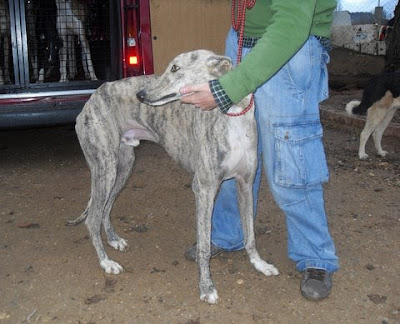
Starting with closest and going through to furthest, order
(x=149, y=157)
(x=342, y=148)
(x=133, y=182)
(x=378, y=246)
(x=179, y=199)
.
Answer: (x=378, y=246) < (x=179, y=199) < (x=133, y=182) < (x=149, y=157) < (x=342, y=148)

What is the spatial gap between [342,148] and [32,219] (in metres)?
3.89

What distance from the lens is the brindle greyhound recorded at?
272 cm

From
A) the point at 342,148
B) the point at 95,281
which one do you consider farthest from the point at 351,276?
the point at 342,148

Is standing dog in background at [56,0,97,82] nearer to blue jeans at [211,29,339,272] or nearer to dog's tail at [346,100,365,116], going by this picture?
dog's tail at [346,100,365,116]

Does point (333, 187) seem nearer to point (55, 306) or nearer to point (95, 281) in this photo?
point (95, 281)

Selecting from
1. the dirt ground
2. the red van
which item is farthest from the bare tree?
the red van

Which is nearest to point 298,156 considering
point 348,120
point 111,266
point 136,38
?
point 111,266

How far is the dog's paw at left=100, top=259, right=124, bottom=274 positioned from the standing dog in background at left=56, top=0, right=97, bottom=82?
309cm

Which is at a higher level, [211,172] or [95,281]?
[211,172]

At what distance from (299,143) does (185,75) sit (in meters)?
0.72

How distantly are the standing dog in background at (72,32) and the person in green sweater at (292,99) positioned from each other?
3292 millimetres

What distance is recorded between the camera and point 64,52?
621 centimetres

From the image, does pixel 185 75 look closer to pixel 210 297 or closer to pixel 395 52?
pixel 210 297

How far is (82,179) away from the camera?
517 centimetres
